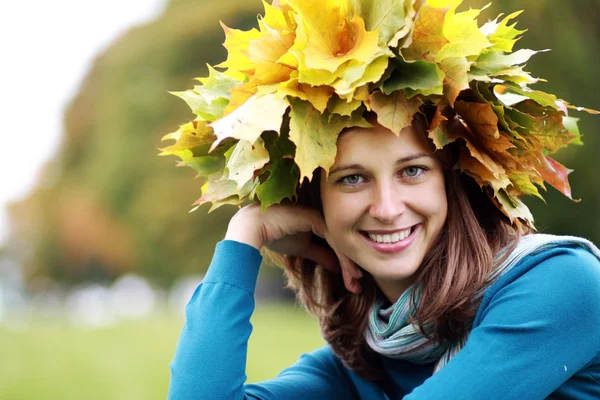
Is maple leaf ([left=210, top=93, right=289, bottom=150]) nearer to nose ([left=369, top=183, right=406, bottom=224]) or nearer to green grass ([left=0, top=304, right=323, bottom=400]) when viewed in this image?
nose ([left=369, top=183, right=406, bottom=224])

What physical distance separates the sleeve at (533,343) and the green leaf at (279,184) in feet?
2.80

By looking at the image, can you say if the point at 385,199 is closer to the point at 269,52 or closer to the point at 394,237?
the point at 394,237

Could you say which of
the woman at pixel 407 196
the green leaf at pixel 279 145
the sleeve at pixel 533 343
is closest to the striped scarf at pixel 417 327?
the woman at pixel 407 196

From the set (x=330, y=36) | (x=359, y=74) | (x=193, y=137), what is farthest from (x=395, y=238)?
(x=193, y=137)

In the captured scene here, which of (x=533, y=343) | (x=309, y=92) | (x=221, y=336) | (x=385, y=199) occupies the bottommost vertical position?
(x=533, y=343)

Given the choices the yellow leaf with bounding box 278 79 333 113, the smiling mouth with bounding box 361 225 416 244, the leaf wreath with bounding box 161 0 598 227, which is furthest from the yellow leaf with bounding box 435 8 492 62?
the smiling mouth with bounding box 361 225 416 244

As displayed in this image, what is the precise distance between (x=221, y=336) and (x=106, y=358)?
7.04m

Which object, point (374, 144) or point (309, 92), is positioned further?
→ point (374, 144)

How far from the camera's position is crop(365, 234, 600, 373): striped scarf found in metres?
2.59

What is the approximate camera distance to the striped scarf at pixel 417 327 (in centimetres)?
259

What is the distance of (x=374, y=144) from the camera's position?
2623 millimetres

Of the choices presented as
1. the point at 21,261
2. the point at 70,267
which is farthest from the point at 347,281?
the point at 21,261

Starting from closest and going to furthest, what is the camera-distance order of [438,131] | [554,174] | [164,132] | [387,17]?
[387,17], [438,131], [554,174], [164,132]

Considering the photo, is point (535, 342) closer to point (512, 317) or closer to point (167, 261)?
point (512, 317)
